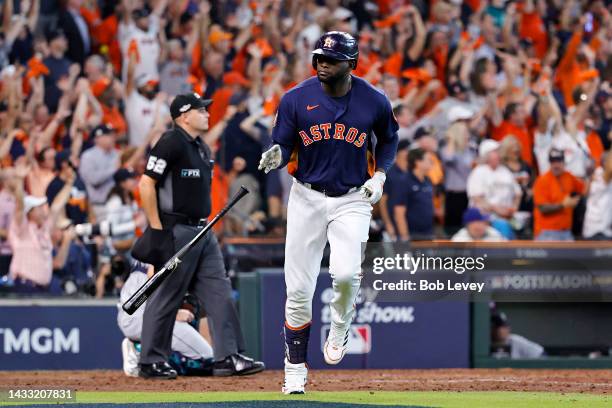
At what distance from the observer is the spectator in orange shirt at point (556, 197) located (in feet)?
47.1

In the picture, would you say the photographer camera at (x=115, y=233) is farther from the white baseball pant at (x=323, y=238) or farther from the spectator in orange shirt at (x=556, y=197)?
the spectator in orange shirt at (x=556, y=197)

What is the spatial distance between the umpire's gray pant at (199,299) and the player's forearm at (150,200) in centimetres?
16

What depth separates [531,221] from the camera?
1482 centimetres

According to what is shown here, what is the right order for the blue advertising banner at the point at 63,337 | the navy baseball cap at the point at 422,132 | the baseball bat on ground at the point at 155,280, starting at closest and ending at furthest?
the baseball bat on ground at the point at 155,280 → the blue advertising banner at the point at 63,337 → the navy baseball cap at the point at 422,132

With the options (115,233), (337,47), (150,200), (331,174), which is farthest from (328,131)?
(115,233)

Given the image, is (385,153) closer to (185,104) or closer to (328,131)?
(328,131)

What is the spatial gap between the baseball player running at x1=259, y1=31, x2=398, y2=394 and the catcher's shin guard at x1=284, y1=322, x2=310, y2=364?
0.07 feet

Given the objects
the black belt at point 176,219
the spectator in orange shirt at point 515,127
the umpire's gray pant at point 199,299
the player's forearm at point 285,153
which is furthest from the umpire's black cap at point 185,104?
the spectator in orange shirt at point 515,127

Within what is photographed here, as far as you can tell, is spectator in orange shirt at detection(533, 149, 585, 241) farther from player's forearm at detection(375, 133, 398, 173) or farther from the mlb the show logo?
player's forearm at detection(375, 133, 398, 173)

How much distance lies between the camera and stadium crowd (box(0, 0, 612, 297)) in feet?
43.3

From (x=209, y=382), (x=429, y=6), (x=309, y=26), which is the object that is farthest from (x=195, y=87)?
(x=209, y=382)

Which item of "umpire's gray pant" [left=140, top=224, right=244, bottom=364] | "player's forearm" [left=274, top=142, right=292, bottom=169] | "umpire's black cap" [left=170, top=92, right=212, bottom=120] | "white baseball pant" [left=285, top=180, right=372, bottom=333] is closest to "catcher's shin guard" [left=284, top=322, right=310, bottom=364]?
"white baseball pant" [left=285, top=180, right=372, bottom=333]

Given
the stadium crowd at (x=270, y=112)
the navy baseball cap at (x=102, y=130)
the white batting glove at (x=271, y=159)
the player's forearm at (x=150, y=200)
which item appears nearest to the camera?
the white batting glove at (x=271, y=159)

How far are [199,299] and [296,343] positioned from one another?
1915mm
